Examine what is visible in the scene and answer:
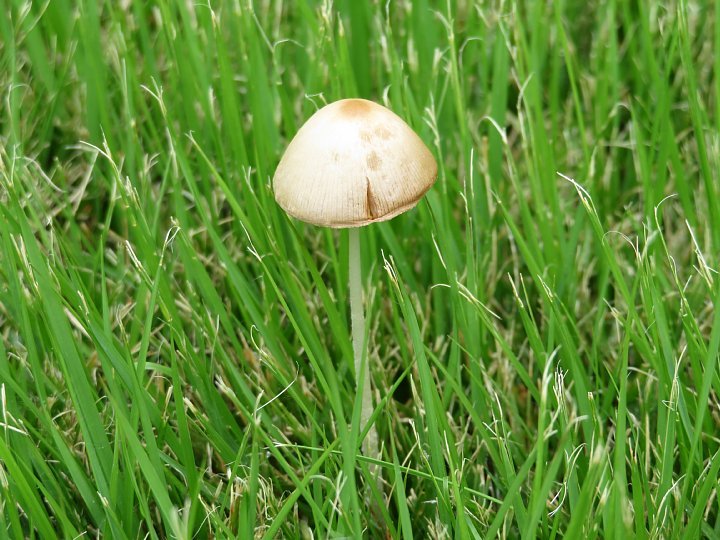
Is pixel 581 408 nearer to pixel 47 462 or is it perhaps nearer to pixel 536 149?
pixel 536 149

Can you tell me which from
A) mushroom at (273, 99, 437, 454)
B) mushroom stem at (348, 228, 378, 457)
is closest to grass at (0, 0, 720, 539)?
mushroom stem at (348, 228, 378, 457)

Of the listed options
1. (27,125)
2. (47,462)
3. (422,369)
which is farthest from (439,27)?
(47,462)

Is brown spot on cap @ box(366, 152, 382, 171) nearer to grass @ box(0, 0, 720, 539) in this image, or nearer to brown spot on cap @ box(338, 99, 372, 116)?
brown spot on cap @ box(338, 99, 372, 116)

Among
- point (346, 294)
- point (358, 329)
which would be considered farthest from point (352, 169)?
point (346, 294)

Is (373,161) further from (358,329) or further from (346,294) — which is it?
(346,294)

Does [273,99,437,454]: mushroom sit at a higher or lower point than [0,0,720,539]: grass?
higher

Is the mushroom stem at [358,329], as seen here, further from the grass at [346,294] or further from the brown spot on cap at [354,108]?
the brown spot on cap at [354,108]

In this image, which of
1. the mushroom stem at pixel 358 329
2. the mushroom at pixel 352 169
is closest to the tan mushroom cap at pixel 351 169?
the mushroom at pixel 352 169
